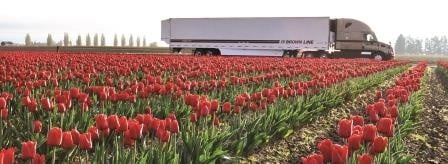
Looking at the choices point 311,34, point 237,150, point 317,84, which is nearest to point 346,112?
point 317,84

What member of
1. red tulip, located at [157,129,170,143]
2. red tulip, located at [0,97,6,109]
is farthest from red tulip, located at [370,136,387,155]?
red tulip, located at [0,97,6,109]

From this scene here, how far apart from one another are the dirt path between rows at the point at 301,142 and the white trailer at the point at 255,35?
102 feet

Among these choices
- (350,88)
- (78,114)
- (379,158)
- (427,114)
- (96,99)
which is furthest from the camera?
(350,88)

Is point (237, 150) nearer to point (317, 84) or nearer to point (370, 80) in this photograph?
point (317, 84)

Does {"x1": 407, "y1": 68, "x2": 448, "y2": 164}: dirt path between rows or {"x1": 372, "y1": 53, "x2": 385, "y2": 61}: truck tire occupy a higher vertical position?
{"x1": 372, "y1": 53, "x2": 385, "y2": 61}: truck tire

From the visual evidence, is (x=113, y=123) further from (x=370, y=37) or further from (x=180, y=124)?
(x=370, y=37)

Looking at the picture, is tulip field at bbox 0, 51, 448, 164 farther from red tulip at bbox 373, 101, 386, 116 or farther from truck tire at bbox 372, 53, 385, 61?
truck tire at bbox 372, 53, 385, 61

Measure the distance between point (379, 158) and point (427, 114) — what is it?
6.60m

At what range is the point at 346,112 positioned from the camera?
1064 cm

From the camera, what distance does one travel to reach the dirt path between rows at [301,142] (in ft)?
21.0

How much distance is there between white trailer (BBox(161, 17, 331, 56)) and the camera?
41.4 metres

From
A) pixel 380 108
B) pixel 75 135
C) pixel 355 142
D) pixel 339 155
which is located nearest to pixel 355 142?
pixel 355 142

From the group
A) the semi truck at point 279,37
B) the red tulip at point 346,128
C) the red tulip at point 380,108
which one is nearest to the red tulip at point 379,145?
the red tulip at point 346,128

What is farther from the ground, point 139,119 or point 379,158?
point 139,119
